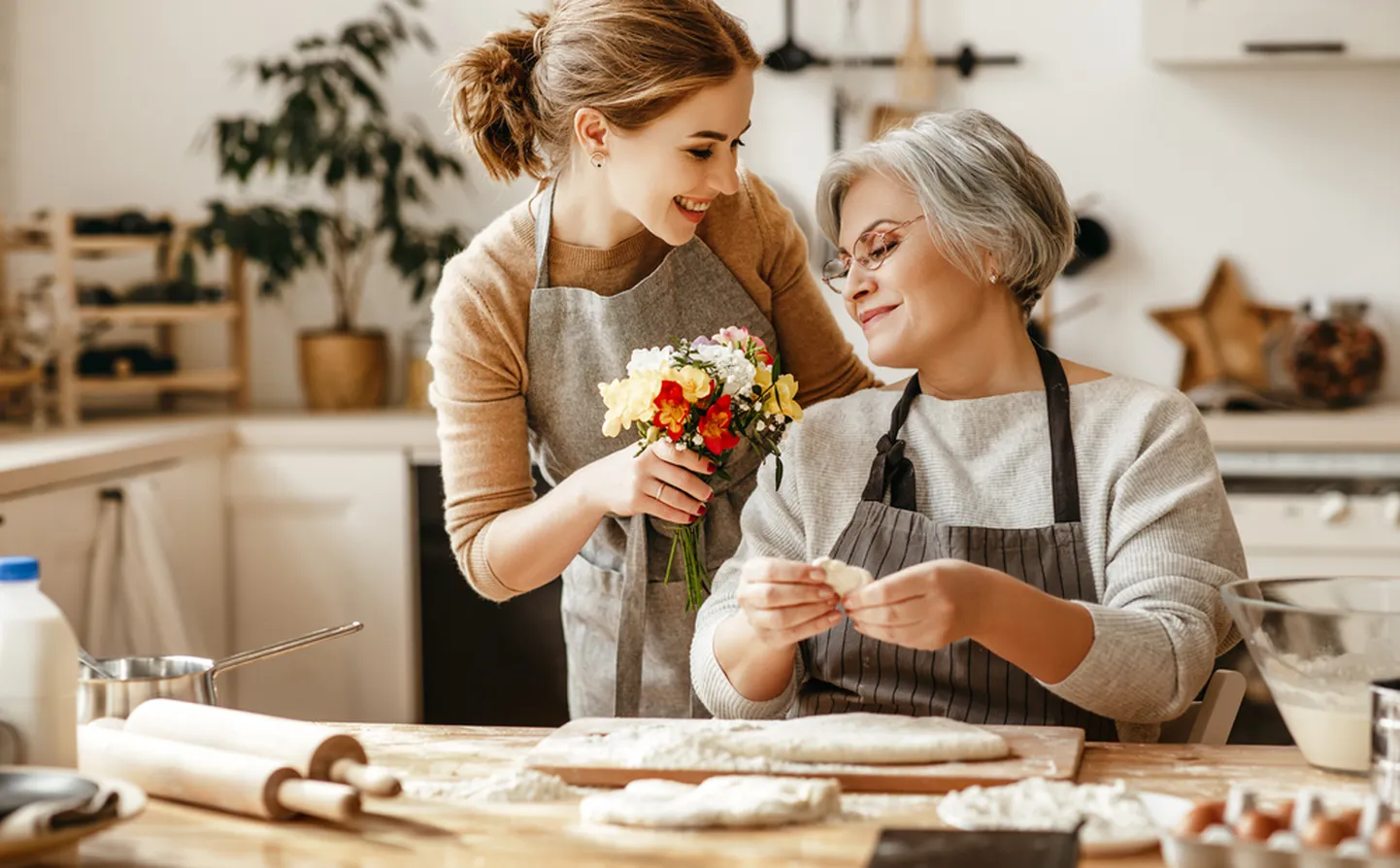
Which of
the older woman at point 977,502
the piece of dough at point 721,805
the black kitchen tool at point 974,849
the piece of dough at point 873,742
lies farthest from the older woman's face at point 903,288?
A: the black kitchen tool at point 974,849

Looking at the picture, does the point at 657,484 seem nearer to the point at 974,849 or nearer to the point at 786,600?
the point at 786,600

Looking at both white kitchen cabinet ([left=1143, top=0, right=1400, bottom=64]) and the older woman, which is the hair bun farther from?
white kitchen cabinet ([left=1143, top=0, right=1400, bottom=64])

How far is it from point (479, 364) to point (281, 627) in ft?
5.73

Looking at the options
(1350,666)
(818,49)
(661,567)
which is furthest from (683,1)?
(818,49)

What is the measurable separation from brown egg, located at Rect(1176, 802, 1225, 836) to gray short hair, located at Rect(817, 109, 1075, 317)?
866 millimetres

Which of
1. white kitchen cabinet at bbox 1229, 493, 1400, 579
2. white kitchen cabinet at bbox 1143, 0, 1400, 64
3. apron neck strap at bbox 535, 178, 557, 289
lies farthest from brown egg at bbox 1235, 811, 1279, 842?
white kitchen cabinet at bbox 1143, 0, 1400, 64

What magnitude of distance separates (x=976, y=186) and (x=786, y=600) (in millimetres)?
616

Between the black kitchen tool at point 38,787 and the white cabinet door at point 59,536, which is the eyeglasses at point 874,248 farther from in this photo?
the white cabinet door at point 59,536

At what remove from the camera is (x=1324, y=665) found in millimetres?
1335

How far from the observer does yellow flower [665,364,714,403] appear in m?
1.71

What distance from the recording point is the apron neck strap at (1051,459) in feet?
5.77

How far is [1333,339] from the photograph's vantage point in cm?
359

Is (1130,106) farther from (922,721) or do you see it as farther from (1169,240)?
(922,721)

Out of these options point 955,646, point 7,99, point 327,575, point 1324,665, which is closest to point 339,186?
point 327,575
